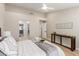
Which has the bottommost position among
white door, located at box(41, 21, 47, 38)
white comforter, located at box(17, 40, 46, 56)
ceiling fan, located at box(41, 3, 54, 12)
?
white comforter, located at box(17, 40, 46, 56)

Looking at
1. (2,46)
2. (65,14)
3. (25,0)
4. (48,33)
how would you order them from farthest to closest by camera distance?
(48,33) → (65,14) → (2,46) → (25,0)

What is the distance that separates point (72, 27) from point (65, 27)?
129mm

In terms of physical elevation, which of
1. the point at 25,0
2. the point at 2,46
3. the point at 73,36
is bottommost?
the point at 2,46

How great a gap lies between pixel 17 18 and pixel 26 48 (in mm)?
622

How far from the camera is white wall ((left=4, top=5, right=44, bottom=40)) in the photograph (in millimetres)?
1791

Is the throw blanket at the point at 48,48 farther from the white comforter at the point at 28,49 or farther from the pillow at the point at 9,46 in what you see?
the pillow at the point at 9,46

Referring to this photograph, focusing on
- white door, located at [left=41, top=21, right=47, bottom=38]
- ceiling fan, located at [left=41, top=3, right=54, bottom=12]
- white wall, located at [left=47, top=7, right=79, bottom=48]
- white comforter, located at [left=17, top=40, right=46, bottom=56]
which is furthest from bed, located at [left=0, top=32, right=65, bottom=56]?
ceiling fan, located at [left=41, top=3, right=54, bottom=12]

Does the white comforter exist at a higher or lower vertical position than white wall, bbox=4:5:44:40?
lower

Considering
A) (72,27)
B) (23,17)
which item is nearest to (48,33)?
(72,27)

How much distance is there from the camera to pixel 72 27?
1.75 m

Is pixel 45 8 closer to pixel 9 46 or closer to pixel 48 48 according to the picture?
pixel 48 48

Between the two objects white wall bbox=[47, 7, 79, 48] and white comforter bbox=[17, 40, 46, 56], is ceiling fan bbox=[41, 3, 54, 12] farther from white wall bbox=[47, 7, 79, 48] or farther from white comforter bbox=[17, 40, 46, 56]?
white comforter bbox=[17, 40, 46, 56]

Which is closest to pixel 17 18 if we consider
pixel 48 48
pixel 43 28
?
pixel 43 28

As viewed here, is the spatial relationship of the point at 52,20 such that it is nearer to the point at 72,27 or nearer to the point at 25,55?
the point at 72,27
